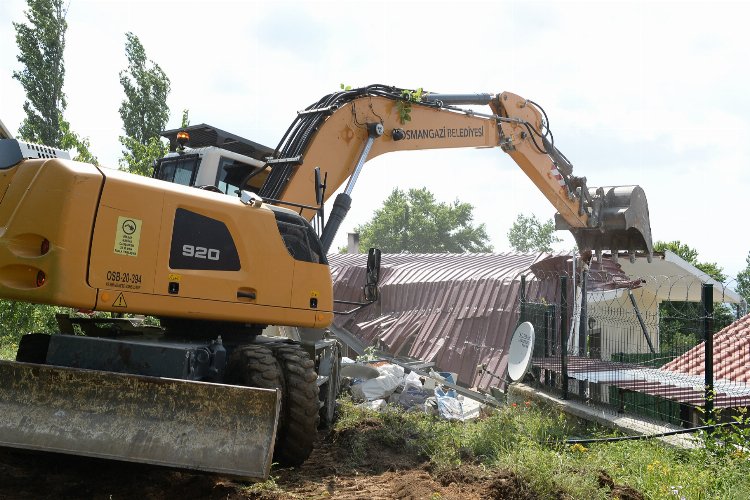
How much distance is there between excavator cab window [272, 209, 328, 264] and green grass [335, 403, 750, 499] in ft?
7.49

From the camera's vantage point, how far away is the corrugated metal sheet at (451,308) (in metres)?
14.6

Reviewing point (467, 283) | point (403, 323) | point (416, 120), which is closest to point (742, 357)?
point (416, 120)

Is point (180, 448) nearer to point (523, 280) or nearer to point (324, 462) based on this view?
point (324, 462)

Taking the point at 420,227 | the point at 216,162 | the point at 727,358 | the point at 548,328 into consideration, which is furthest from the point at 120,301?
the point at 420,227

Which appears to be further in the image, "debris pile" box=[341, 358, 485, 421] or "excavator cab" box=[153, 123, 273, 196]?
"debris pile" box=[341, 358, 485, 421]

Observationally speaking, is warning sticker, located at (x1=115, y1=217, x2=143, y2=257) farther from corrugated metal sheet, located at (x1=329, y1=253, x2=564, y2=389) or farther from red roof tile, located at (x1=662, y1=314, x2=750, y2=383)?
corrugated metal sheet, located at (x1=329, y1=253, x2=564, y2=389)

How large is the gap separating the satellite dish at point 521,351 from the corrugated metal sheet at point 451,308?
199cm

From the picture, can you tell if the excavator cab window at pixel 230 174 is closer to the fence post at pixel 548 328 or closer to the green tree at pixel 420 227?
the fence post at pixel 548 328

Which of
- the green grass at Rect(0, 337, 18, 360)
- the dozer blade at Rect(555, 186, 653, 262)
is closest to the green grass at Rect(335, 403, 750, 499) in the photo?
the dozer blade at Rect(555, 186, 653, 262)

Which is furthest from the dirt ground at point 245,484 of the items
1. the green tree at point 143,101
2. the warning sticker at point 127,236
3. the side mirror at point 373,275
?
the green tree at point 143,101

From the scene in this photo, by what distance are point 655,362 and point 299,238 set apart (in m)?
7.57

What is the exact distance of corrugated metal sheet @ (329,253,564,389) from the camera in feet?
48.1

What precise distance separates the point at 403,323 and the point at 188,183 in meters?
9.62

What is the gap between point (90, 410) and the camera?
5383 mm
